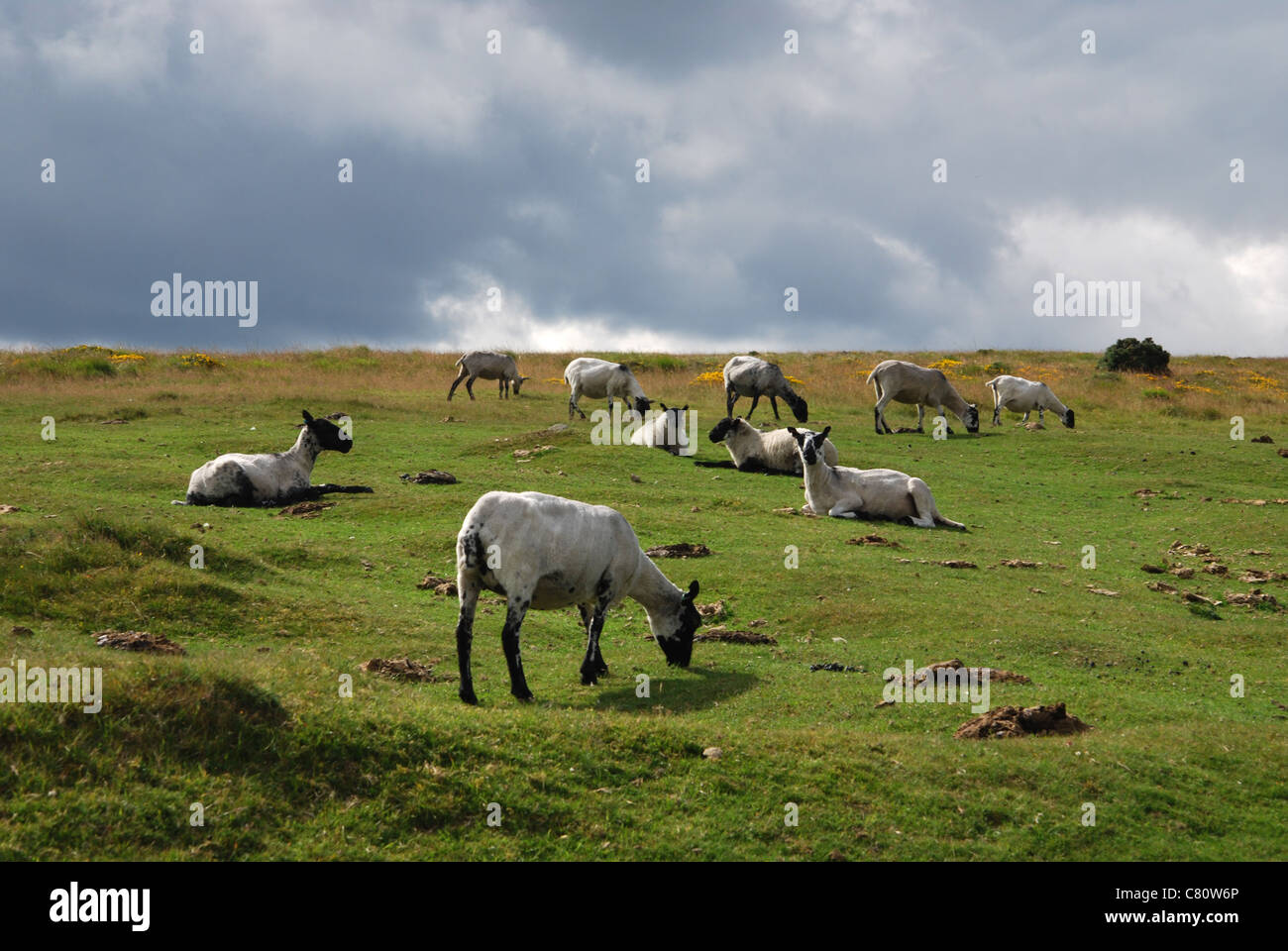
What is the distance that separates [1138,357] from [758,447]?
42.6 m

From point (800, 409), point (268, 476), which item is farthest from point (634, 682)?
point (800, 409)

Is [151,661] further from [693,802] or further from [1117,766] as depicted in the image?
[1117,766]

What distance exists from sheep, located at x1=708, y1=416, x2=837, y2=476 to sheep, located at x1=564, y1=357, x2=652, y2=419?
24.1 ft

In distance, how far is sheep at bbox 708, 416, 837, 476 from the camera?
27344mm

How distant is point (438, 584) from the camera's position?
51.2ft

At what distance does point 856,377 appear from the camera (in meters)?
48.7

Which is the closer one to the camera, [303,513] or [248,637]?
[248,637]

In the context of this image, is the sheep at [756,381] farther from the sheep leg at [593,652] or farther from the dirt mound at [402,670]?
the dirt mound at [402,670]

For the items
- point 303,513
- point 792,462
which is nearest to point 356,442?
point 303,513

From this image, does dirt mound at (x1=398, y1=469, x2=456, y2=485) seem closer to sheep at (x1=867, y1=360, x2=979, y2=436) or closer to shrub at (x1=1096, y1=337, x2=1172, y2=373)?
sheep at (x1=867, y1=360, x2=979, y2=436)

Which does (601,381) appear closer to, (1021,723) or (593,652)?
(593,652)
